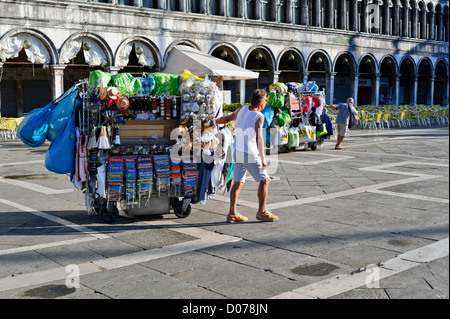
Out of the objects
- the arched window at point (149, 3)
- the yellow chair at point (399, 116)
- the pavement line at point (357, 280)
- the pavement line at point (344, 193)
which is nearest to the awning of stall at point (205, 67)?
the arched window at point (149, 3)

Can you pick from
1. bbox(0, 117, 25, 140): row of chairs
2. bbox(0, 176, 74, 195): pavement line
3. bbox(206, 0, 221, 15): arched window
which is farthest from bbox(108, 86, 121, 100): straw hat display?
bbox(206, 0, 221, 15): arched window

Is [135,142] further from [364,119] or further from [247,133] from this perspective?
[364,119]

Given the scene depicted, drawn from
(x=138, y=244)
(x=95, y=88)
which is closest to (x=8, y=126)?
(x=95, y=88)

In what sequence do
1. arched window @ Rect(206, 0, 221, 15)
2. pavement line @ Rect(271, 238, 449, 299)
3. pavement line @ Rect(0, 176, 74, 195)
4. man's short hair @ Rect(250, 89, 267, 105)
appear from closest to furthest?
pavement line @ Rect(271, 238, 449, 299) → man's short hair @ Rect(250, 89, 267, 105) → pavement line @ Rect(0, 176, 74, 195) → arched window @ Rect(206, 0, 221, 15)

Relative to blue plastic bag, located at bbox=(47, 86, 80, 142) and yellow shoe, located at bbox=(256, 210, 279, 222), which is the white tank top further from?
blue plastic bag, located at bbox=(47, 86, 80, 142)

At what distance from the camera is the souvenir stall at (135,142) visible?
24.4ft

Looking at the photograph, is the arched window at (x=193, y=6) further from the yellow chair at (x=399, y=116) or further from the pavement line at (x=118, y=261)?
the pavement line at (x=118, y=261)

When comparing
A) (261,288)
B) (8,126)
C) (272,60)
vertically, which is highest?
(272,60)

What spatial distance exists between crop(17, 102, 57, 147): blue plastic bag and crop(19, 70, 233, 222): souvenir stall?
0.5 inches

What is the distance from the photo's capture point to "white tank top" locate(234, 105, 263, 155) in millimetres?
7293

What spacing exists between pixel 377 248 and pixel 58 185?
262 inches

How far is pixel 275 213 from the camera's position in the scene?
8094mm

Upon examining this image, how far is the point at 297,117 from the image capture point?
16000 mm

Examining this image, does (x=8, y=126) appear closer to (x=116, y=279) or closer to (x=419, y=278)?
(x=116, y=279)
